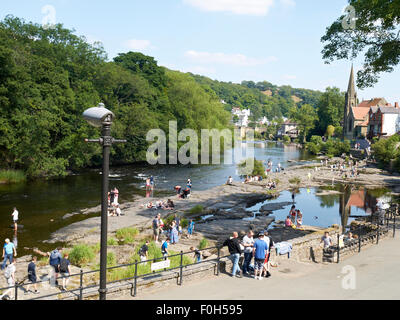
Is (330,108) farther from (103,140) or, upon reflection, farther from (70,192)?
(103,140)

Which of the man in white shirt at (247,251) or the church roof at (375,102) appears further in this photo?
the church roof at (375,102)

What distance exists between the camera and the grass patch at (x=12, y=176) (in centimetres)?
3916

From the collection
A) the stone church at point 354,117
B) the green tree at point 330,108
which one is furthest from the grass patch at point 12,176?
the green tree at point 330,108

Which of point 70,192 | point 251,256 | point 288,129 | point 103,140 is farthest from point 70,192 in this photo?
point 288,129

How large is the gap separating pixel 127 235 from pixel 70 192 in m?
16.3

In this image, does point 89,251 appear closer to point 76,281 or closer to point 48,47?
point 76,281

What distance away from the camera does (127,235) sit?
22.5m

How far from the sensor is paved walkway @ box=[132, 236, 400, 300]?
10359 millimetres

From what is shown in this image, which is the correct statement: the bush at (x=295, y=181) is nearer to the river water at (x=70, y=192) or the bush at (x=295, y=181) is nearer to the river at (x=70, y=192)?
the river water at (x=70, y=192)

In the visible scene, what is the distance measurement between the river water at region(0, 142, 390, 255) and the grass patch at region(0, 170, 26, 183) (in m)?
1.24

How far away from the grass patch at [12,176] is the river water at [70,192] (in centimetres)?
124

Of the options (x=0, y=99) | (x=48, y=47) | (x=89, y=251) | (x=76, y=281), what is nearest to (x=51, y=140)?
(x=0, y=99)

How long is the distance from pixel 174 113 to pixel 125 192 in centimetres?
3063
